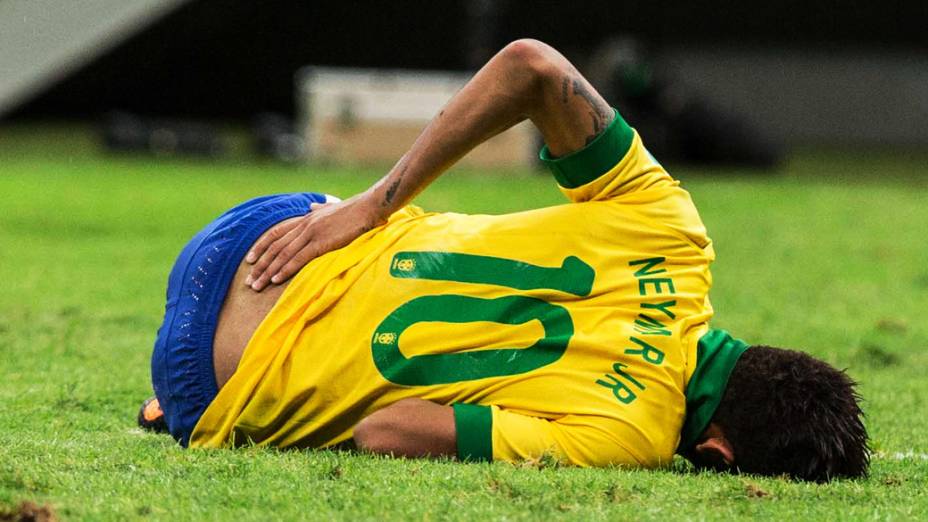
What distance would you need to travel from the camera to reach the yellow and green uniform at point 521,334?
10.8ft

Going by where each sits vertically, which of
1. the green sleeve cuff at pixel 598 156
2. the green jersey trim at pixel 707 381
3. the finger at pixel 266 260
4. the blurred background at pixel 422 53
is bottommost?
the blurred background at pixel 422 53

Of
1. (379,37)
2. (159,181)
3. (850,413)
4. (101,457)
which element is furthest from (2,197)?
(379,37)

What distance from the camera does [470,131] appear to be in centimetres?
340

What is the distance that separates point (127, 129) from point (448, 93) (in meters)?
3.53

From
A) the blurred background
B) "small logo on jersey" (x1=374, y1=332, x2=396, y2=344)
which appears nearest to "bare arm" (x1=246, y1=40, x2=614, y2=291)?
"small logo on jersey" (x1=374, y1=332, x2=396, y2=344)

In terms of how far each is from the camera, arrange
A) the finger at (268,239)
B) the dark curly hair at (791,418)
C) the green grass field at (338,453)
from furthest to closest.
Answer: the finger at (268,239) → the dark curly hair at (791,418) → the green grass field at (338,453)

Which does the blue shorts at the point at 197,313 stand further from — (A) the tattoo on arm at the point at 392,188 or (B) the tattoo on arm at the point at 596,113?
(B) the tattoo on arm at the point at 596,113

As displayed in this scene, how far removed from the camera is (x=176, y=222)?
9891 mm

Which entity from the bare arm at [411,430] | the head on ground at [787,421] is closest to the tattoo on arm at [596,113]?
the head on ground at [787,421]

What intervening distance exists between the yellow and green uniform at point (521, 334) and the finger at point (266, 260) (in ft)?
0.32

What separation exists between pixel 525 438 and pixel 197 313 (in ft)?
2.69

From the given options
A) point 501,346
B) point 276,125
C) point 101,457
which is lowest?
point 276,125

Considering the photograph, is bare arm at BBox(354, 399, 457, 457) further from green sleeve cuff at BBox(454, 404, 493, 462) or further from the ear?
the ear

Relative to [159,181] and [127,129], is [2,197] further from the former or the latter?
[127,129]
